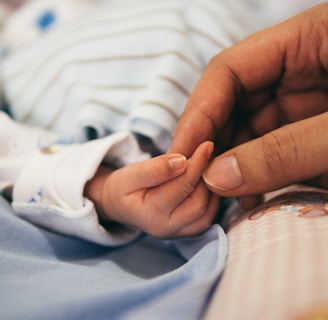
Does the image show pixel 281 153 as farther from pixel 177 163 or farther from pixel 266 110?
pixel 266 110

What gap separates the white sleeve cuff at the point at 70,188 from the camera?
0.52 meters

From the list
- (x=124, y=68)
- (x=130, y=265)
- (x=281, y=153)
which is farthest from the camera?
(x=124, y=68)

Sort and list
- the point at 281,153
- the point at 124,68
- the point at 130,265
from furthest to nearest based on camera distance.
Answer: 1. the point at 124,68
2. the point at 130,265
3. the point at 281,153

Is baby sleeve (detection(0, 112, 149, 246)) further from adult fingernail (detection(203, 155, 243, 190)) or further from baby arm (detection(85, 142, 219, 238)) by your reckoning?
adult fingernail (detection(203, 155, 243, 190))

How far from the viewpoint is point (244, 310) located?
30cm

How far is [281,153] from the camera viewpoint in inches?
16.2

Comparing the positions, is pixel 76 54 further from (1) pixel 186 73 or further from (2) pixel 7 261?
(2) pixel 7 261

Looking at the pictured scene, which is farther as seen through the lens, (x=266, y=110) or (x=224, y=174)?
(x=266, y=110)

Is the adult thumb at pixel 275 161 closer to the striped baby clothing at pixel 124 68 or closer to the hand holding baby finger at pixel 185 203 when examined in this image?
the hand holding baby finger at pixel 185 203

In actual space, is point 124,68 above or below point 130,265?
above

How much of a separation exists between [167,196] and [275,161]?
130mm

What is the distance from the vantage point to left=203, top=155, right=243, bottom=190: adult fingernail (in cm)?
44

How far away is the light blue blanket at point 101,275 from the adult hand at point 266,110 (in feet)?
0.28

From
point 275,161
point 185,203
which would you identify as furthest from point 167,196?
point 275,161
